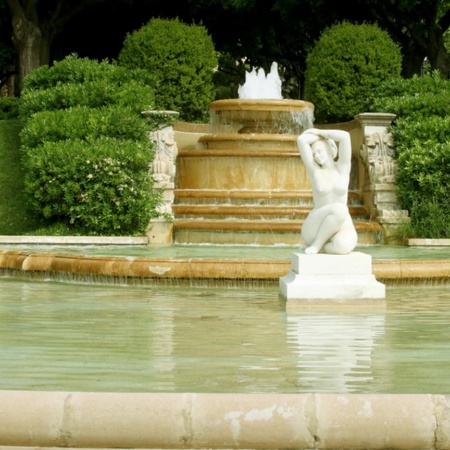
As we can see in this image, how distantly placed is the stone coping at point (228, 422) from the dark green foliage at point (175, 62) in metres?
18.9

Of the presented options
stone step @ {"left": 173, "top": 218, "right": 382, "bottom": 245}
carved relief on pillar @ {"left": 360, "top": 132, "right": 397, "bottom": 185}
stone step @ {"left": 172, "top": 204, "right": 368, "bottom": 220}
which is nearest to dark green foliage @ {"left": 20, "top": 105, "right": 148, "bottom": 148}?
stone step @ {"left": 172, "top": 204, "right": 368, "bottom": 220}

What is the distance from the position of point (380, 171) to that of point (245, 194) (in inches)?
108

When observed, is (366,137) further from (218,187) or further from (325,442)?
(325,442)

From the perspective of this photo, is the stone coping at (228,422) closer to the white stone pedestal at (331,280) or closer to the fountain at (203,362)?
Result: the fountain at (203,362)

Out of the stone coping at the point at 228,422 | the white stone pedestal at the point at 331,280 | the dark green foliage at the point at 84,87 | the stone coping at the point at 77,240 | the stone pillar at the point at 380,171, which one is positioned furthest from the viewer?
the dark green foliage at the point at 84,87

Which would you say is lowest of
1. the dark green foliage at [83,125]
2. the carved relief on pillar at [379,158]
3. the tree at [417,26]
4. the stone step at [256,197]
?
the stone step at [256,197]

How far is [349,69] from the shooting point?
24.0 metres

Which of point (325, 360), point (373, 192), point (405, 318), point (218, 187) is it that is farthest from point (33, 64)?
point (325, 360)

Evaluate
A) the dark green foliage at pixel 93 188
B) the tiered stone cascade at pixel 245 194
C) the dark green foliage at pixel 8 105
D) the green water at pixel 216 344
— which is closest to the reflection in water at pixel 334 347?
the green water at pixel 216 344

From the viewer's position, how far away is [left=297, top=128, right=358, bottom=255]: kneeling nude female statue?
9.80 metres

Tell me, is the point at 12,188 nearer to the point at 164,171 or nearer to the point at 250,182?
the point at 164,171

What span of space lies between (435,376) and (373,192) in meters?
12.5

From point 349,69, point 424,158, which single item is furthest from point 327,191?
point 349,69

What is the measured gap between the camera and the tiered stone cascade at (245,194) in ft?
55.0
